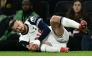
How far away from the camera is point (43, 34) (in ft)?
24.2

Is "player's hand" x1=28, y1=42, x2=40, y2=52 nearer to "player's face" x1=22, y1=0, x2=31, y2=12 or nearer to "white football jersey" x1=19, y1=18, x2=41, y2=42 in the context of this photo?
"white football jersey" x1=19, y1=18, x2=41, y2=42

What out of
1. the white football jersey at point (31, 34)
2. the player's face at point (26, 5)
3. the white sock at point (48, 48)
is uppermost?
the player's face at point (26, 5)

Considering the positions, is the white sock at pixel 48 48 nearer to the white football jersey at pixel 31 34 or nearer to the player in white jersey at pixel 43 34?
the player in white jersey at pixel 43 34

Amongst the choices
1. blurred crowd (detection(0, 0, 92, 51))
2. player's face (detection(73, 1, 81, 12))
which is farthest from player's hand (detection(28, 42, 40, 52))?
player's face (detection(73, 1, 81, 12))

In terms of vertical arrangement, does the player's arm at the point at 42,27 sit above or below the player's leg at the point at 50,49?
above

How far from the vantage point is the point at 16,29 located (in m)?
7.29

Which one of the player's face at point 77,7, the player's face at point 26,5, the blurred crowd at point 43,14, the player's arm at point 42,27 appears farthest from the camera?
the player's face at point 26,5

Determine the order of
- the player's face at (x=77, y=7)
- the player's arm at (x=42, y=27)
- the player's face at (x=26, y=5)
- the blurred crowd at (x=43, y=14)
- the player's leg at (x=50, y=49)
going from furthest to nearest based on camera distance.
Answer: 1. the player's face at (x=26, y=5)
2. the player's face at (x=77, y=7)
3. the blurred crowd at (x=43, y=14)
4. the player's arm at (x=42, y=27)
5. the player's leg at (x=50, y=49)

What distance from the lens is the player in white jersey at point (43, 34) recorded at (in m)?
7.26

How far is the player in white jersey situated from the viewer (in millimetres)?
7257

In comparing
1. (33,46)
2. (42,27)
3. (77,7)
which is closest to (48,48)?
(33,46)

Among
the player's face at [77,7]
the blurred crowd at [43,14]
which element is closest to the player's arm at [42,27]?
the blurred crowd at [43,14]

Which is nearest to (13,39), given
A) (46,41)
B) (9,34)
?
(9,34)

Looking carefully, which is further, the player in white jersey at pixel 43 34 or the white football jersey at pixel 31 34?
the white football jersey at pixel 31 34
